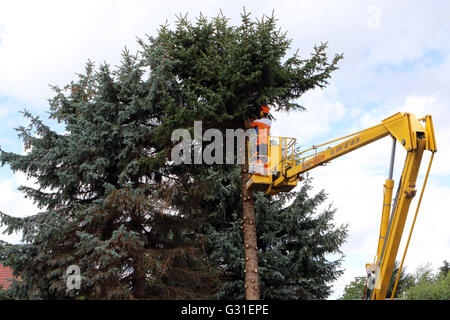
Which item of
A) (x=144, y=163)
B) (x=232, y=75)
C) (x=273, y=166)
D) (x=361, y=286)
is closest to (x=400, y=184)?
(x=273, y=166)

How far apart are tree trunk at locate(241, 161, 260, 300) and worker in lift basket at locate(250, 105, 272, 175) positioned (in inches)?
56.2

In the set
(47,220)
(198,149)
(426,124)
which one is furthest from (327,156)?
(47,220)

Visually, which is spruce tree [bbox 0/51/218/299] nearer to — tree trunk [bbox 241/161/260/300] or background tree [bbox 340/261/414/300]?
tree trunk [bbox 241/161/260/300]

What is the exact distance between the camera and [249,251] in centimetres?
1348

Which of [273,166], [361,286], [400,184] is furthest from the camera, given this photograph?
[361,286]

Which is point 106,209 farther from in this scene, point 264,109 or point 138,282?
point 264,109

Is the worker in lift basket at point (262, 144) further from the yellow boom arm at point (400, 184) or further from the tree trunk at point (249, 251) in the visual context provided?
the yellow boom arm at point (400, 184)

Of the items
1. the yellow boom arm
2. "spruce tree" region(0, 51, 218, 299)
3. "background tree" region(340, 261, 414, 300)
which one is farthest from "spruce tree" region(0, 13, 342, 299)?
"background tree" region(340, 261, 414, 300)

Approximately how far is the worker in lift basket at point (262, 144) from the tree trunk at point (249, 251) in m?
1.43

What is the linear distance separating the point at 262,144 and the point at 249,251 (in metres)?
3.37

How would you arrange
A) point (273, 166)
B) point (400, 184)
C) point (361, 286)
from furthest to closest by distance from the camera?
point (361, 286)
point (273, 166)
point (400, 184)

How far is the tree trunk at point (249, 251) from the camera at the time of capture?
43.4 ft

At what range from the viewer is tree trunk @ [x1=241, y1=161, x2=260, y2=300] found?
521 inches

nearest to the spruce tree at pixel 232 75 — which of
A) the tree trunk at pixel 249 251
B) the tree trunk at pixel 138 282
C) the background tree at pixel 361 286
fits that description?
the tree trunk at pixel 249 251
